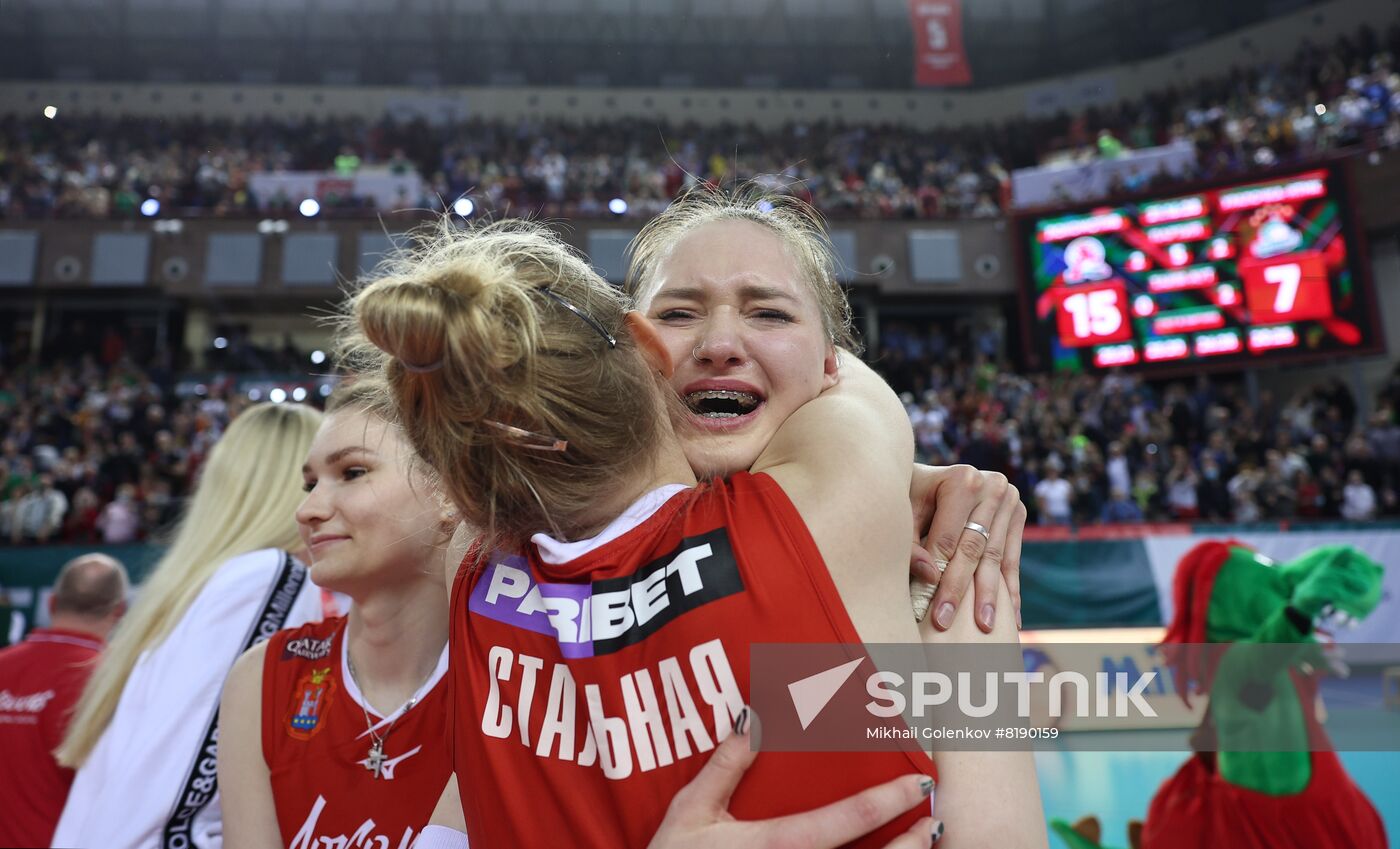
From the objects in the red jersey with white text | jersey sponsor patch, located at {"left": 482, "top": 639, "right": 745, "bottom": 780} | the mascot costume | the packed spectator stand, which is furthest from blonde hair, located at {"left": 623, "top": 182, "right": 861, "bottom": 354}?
the packed spectator stand

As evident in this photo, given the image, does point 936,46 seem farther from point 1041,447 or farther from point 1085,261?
point 1041,447

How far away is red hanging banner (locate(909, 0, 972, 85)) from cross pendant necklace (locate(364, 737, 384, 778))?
18.3m

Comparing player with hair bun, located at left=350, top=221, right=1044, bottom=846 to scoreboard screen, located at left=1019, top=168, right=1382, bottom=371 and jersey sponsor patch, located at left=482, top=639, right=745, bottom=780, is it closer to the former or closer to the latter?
jersey sponsor patch, located at left=482, top=639, right=745, bottom=780

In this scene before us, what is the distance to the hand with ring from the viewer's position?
134 cm

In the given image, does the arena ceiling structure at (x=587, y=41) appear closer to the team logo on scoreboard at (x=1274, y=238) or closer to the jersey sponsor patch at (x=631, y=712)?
the team logo on scoreboard at (x=1274, y=238)

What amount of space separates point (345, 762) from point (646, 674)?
0.95 m

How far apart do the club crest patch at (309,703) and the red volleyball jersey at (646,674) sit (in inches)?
30.3

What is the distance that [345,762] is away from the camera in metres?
1.76

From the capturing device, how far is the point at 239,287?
18.6m

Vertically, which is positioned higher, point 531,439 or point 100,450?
point 100,450

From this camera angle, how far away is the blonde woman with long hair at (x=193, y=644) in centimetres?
193

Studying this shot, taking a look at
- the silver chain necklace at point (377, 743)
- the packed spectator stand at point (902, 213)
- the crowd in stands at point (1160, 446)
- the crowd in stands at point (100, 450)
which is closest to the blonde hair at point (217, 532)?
the silver chain necklace at point (377, 743)

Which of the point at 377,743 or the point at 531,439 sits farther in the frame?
the point at 377,743

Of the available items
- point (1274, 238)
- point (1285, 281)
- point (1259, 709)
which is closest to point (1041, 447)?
point (1285, 281)
